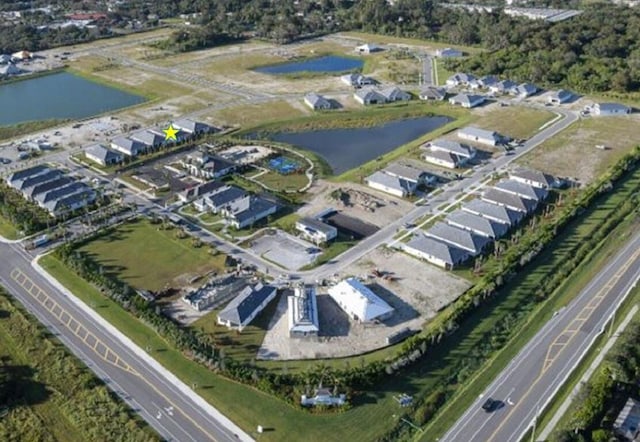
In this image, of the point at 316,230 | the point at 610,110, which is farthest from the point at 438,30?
the point at 316,230

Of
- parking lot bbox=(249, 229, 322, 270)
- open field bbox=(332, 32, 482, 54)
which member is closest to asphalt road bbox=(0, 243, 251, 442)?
parking lot bbox=(249, 229, 322, 270)

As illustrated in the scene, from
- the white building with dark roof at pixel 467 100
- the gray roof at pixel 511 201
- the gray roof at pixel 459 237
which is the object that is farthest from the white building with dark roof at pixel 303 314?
the white building with dark roof at pixel 467 100

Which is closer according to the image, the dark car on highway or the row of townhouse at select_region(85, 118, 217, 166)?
the dark car on highway

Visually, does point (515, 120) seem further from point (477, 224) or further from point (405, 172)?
point (477, 224)

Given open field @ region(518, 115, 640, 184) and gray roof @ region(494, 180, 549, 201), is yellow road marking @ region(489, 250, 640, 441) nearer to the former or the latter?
gray roof @ region(494, 180, 549, 201)

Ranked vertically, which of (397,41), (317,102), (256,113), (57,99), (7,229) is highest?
(397,41)

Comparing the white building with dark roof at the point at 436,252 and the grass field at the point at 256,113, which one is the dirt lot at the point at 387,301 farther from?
the grass field at the point at 256,113

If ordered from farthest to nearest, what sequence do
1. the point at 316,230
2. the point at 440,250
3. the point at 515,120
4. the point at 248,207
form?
the point at 515,120, the point at 248,207, the point at 316,230, the point at 440,250
